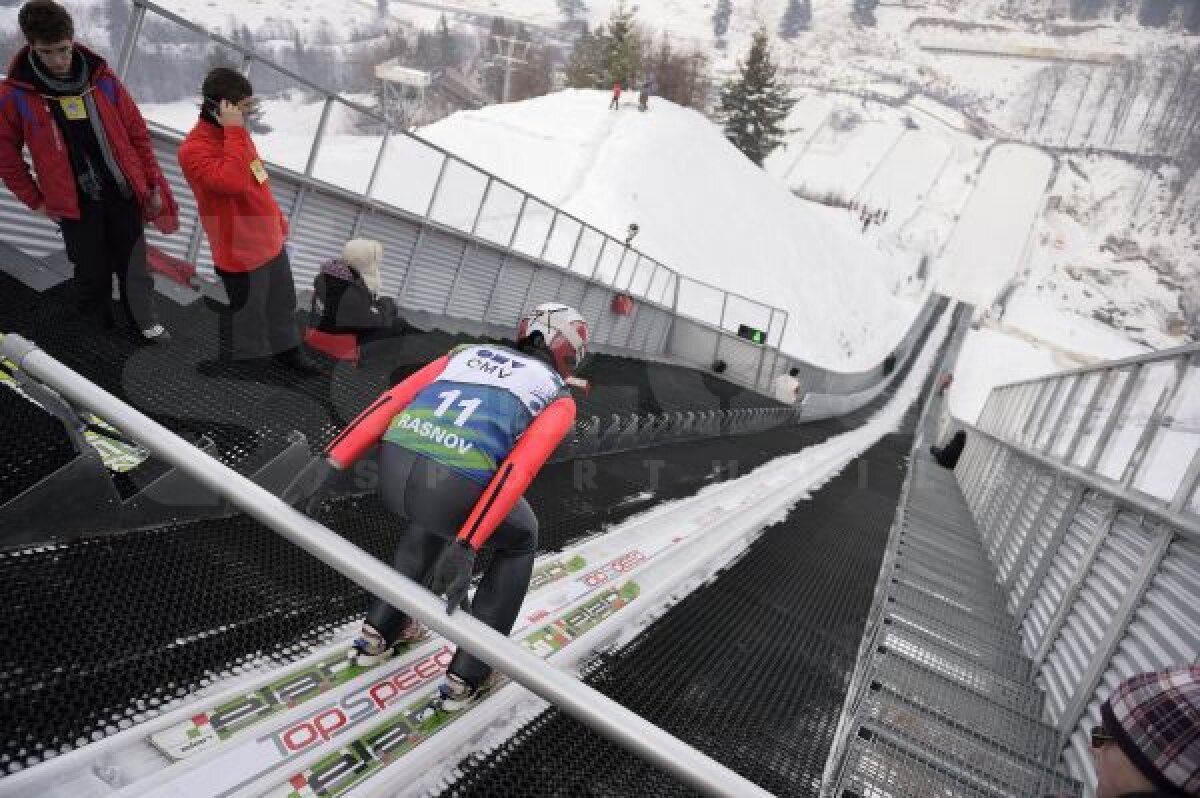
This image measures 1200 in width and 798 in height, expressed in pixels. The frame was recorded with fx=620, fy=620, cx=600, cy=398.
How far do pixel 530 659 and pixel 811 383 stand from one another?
79.0 ft

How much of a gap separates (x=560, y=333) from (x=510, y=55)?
198 ft

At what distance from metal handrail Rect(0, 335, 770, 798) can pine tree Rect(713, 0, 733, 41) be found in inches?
6396

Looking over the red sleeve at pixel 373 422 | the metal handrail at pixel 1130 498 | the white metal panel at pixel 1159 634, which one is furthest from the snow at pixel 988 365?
the red sleeve at pixel 373 422

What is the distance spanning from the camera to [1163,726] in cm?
120

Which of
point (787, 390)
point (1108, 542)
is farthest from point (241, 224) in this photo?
point (787, 390)

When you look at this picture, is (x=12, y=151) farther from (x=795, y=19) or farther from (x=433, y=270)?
(x=795, y=19)

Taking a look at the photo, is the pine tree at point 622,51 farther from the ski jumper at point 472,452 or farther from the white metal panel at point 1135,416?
the ski jumper at point 472,452

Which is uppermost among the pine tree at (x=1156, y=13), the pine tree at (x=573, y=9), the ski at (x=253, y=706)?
the pine tree at (x=1156, y=13)

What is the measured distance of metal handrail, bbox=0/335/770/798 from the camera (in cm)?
132

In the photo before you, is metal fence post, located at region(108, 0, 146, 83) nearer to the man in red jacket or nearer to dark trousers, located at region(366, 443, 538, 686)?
the man in red jacket

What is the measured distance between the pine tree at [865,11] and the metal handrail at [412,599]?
566 feet

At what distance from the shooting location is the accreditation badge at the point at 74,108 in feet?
10.8

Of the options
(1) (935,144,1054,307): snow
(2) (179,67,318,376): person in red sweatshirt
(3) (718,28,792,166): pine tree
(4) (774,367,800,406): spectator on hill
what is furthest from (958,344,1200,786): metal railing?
(1) (935,144,1054,307): snow

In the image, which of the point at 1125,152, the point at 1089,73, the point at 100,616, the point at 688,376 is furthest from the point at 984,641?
the point at 1089,73
